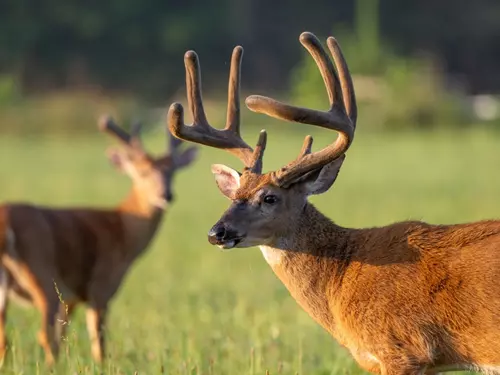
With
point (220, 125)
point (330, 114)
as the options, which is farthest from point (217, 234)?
point (220, 125)

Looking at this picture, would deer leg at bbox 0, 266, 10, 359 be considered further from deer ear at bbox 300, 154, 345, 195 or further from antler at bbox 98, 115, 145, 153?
deer ear at bbox 300, 154, 345, 195

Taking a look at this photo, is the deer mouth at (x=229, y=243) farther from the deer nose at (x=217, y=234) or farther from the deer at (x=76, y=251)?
the deer at (x=76, y=251)

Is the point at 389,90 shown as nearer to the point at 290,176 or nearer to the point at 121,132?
the point at 121,132

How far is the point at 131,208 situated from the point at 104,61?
47.7m

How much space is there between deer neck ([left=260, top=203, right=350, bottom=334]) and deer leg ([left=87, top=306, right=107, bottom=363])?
2366mm

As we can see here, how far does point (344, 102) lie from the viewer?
18.4ft

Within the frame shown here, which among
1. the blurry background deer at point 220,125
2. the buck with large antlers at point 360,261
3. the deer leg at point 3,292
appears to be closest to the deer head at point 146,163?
the blurry background deer at point 220,125

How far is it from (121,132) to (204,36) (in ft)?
157

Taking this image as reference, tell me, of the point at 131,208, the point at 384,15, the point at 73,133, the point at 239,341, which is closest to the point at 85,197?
the point at 131,208

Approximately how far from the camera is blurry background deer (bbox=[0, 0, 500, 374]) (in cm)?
751

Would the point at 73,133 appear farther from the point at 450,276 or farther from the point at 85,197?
the point at 450,276

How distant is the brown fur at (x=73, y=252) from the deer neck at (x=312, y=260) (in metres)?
1.81

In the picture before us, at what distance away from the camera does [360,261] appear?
5430 mm

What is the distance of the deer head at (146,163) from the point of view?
32.5 feet
